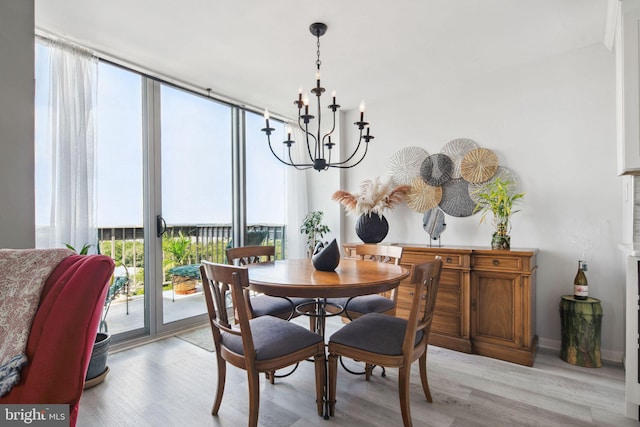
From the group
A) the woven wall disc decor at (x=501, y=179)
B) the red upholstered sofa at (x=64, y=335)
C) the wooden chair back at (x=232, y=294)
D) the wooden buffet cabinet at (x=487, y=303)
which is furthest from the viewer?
the woven wall disc decor at (x=501, y=179)

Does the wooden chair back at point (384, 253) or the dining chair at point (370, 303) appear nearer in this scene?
the dining chair at point (370, 303)

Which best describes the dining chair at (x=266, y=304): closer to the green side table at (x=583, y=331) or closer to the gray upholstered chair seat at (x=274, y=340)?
the gray upholstered chair seat at (x=274, y=340)

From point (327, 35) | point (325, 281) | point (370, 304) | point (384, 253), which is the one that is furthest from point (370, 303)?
point (327, 35)

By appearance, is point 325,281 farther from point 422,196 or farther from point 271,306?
point 422,196

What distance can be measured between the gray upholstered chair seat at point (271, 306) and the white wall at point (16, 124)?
4.63 ft

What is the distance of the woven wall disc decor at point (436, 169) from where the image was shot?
3.41m

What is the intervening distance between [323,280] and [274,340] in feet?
1.33

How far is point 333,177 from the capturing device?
4.35 metres

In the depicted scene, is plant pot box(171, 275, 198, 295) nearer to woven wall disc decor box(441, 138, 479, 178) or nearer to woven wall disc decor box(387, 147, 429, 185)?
woven wall disc decor box(387, 147, 429, 185)

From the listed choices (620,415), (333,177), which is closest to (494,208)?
(620,415)

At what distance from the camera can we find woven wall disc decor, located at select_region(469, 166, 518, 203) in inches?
121

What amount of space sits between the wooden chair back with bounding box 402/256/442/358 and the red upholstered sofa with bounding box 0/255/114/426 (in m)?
1.36

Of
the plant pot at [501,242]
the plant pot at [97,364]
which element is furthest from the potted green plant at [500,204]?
the plant pot at [97,364]

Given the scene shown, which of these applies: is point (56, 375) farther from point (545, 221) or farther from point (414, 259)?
point (545, 221)
